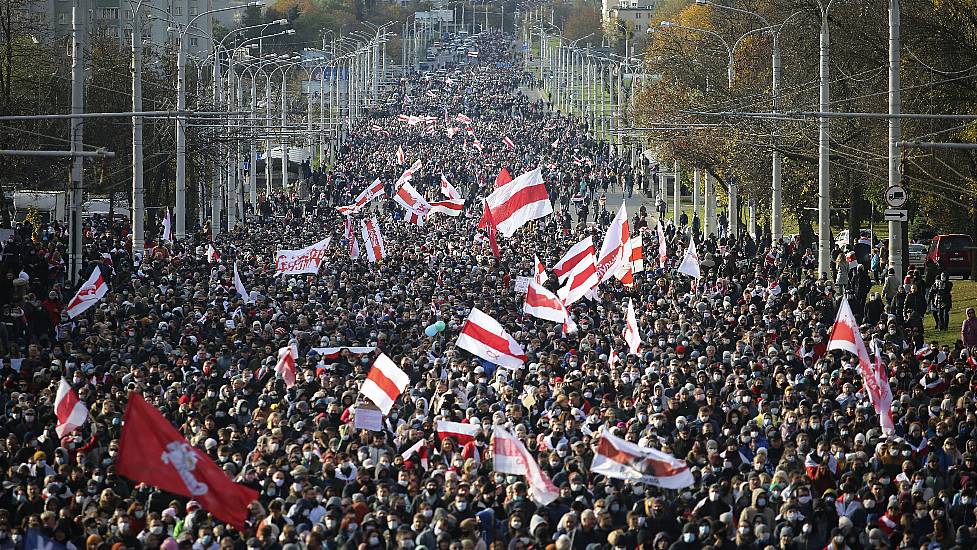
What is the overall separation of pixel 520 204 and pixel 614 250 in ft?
20.5

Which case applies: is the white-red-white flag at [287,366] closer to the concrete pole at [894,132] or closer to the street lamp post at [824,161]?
the concrete pole at [894,132]

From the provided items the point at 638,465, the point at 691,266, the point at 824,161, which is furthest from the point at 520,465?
the point at 824,161

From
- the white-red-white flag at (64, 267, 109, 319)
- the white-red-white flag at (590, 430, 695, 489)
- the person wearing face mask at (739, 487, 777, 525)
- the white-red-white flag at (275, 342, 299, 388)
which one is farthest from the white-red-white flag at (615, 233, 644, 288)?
the white-red-white flag at (590, 430, 695, 489)

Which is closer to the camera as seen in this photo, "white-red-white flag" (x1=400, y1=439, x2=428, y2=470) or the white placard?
"white-red-white flag" (x1=400, y1=439, x2=428, y2=470)

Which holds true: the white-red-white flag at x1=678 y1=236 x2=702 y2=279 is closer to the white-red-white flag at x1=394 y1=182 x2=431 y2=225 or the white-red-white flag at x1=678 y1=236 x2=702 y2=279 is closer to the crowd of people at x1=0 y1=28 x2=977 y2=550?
the crowd of people at x1=0 y1=28 x2=977 y2=550

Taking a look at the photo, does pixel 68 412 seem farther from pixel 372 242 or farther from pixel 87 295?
pixel 372 242

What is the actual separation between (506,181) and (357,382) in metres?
19.7

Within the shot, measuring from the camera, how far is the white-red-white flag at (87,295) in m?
28.9

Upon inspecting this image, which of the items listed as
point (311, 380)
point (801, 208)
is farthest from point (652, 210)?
point (311, 380)

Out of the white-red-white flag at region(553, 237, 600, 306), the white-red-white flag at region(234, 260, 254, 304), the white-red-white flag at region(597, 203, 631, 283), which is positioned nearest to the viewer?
the white-red-white flag at region(553, 237, 600, 306)

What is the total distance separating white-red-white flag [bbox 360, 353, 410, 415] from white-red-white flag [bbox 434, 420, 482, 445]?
98 cm

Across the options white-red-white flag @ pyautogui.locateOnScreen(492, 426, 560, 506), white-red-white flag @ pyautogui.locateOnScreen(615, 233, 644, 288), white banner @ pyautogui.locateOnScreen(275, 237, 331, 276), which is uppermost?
white-red-white flag @ pyautogui.locateOnScreen(492, 426, 560, 506)

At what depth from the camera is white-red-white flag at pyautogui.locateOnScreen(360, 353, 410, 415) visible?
66.0 feet

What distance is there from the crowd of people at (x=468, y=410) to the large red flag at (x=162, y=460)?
390mm
